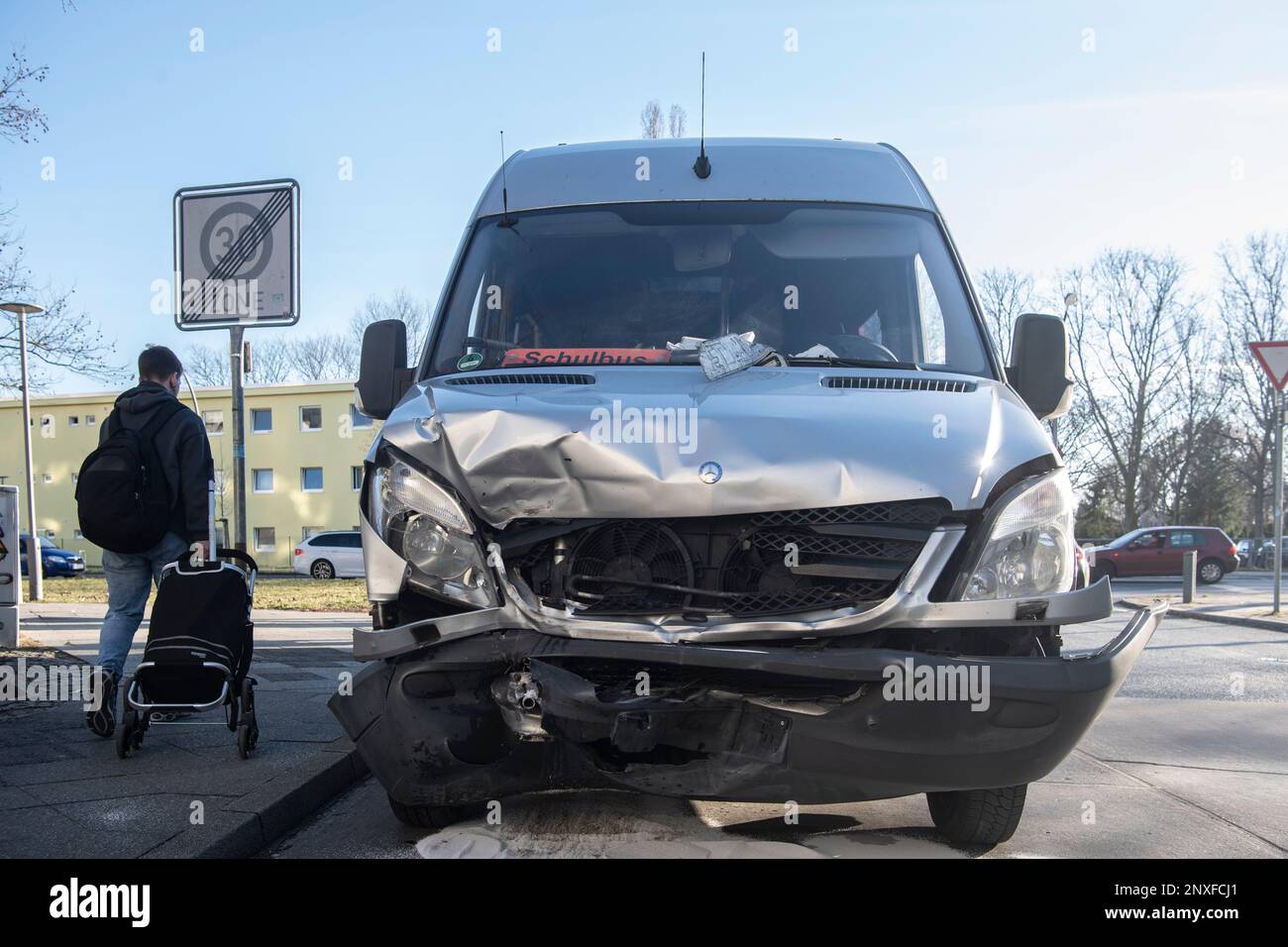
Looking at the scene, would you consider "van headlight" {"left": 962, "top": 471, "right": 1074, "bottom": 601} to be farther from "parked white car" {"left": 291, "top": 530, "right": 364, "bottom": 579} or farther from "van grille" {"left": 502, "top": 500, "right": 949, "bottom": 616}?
"parked white car" {"left": 291, "top": 530, "right": 364, "bottom": 579}

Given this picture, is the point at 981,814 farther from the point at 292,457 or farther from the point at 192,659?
the point at 292,457

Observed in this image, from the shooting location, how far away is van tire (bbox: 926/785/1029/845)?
150 inches

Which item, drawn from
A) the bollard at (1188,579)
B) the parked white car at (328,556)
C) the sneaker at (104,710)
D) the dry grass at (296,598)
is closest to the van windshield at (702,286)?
the sneaker at (104,710)

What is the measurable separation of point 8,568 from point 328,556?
93.0ft

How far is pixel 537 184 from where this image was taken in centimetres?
480

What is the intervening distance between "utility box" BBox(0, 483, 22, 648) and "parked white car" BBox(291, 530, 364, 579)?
89.8 feet

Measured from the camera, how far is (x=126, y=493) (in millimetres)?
5504

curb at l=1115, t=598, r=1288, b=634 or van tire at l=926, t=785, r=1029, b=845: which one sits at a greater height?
van tire at l=926, t=785, r=1029, b=845

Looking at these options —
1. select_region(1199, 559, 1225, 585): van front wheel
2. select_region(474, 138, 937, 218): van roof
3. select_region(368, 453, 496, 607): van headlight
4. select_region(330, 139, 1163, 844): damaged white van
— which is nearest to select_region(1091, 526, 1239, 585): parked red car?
select_region(1199, 559, 1225, 585): van front wheel
